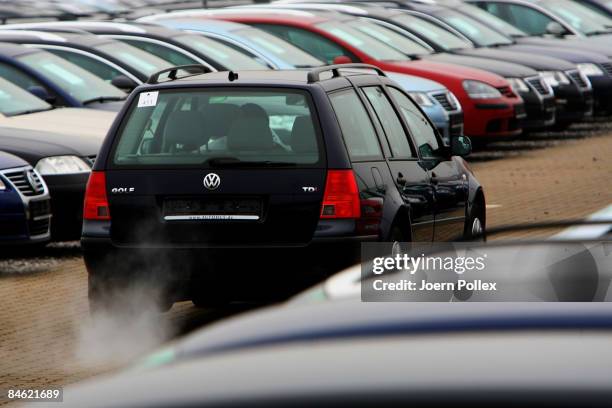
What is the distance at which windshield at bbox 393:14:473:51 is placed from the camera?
2119cm

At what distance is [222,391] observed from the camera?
146 cm

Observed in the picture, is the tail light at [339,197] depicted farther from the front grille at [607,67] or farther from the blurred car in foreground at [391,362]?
the front grille at [607,67]

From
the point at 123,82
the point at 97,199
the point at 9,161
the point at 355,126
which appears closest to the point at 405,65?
the point at 123,82

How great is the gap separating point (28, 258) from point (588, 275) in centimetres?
788

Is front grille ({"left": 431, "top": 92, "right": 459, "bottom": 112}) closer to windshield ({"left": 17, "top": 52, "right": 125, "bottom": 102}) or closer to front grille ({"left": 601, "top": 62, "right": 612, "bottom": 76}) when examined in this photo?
windshield ({"left": 17, "top": 52, "right": 125, "bottom": 102})

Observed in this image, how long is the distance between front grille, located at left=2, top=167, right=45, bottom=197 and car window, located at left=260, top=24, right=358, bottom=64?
8927mm

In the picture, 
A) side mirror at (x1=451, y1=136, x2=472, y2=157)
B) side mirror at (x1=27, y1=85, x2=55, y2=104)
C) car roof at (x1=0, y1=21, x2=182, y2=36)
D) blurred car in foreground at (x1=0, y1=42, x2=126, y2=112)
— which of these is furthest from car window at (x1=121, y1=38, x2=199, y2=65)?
side mirror at (x1=451, y1=136, x2=472, y2=157)

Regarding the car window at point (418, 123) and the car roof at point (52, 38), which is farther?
the car roof at point (52, 38)

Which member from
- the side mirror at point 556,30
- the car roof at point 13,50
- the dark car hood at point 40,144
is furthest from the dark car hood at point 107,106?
the side mirror at point 556,30

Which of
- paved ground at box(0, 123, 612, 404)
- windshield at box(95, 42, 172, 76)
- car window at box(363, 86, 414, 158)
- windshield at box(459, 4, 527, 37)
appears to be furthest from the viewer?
windshield at box(459, 4, 527, 37)

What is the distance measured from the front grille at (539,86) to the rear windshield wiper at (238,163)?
1327 cm

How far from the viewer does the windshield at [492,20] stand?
24156mm

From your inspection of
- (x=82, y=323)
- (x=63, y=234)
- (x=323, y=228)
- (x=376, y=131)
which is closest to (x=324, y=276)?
(x=323, y=228)

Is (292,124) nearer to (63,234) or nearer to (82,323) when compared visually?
(82,323)
